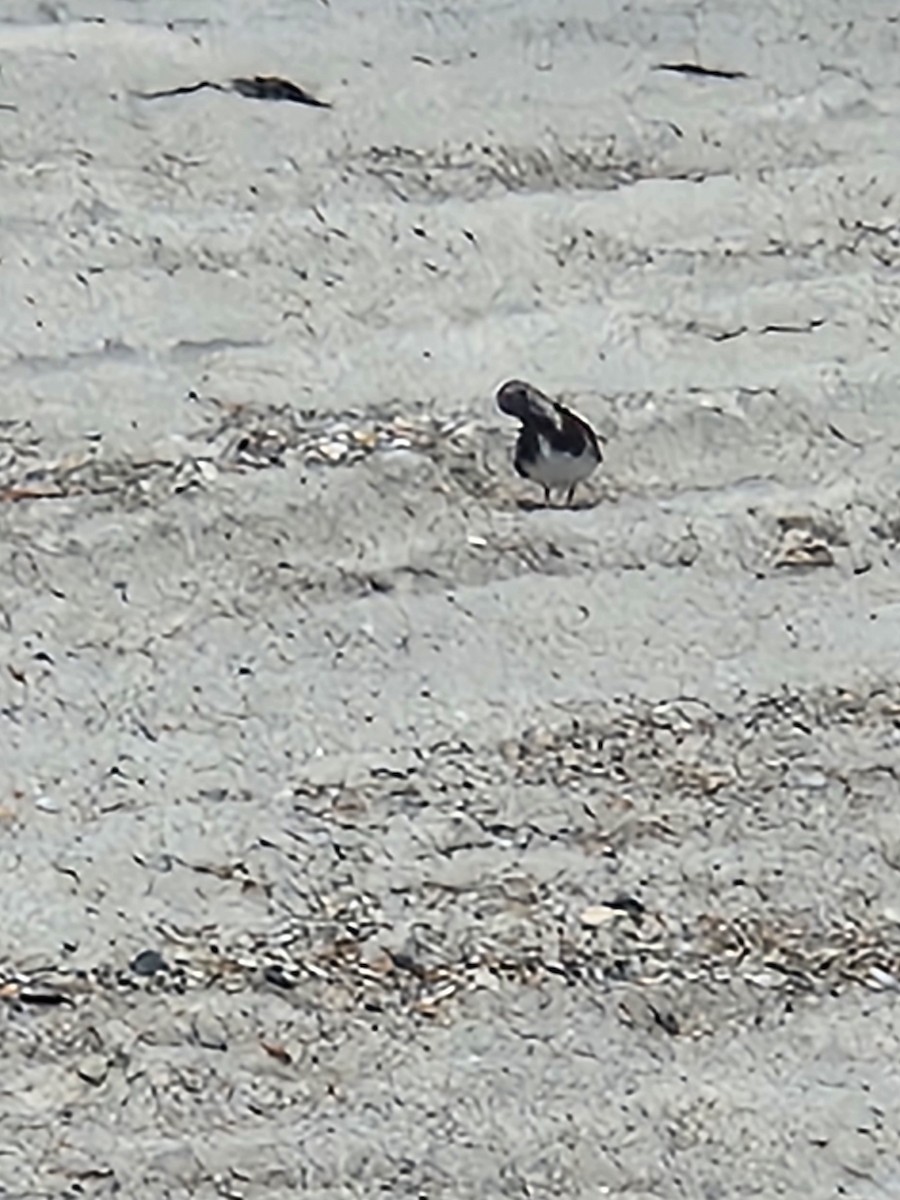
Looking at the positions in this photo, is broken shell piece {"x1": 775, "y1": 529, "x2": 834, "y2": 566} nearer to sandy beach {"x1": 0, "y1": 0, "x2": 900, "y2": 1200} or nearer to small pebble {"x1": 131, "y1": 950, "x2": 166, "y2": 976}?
sandy beach {"x1": 0, "y1": 0, "x2": 900, "y2": 1200}

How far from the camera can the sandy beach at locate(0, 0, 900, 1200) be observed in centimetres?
86

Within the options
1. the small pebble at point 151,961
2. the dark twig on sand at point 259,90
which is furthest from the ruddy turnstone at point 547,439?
the small pebble at point 151,961

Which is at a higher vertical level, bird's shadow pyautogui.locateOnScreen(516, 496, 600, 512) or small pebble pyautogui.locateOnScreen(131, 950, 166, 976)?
bird's shadow pyautogui.locateOnScreen(516, 496, 600, 512)

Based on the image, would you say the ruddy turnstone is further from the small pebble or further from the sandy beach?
the small pebble

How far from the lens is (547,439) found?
87 centimetres

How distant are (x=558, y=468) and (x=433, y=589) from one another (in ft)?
0.22

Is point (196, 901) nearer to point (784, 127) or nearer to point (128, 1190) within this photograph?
point (128, 1190)

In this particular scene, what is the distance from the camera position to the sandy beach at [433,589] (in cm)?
86

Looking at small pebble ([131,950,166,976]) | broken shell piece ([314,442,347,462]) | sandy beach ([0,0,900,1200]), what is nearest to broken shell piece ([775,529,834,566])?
sandy beach ([0,0,900,1200])

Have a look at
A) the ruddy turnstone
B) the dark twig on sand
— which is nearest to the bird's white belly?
the ruddy turnstone

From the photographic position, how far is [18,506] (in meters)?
0.87

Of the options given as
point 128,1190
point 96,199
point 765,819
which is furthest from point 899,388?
point 128,1190

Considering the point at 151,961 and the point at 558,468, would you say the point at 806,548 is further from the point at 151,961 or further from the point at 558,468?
the point at 151,961

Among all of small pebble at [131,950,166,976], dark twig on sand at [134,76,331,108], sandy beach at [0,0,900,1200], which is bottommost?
small pebble at [131,950,166,976]
